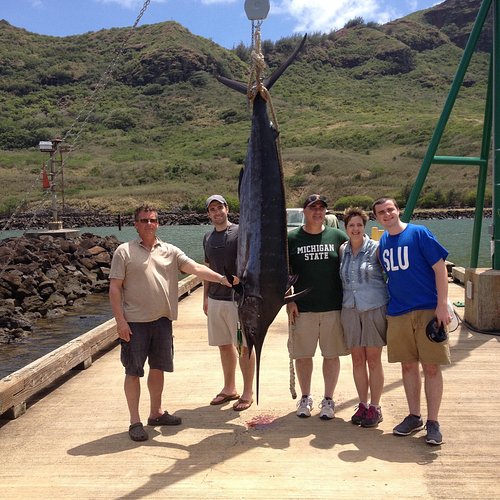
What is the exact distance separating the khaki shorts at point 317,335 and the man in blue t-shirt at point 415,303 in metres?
0.41

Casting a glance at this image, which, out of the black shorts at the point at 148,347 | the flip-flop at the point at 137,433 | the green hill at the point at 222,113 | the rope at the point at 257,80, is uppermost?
the green hill at the point at 222,113

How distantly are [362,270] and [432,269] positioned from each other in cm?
47

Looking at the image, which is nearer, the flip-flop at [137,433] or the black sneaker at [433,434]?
the black sneaker at [433,434]

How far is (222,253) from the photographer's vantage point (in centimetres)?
468

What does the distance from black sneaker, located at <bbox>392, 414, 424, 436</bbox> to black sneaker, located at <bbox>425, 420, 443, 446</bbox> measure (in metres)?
0.15

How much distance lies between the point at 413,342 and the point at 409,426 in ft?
1.80

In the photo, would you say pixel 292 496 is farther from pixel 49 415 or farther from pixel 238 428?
pixel 49 415

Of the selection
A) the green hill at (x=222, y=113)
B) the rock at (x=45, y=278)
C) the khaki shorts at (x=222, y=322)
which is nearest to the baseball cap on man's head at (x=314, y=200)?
the khaki shorts at (x=222, y=322)

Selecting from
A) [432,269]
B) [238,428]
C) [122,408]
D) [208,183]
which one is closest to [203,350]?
[122,408]

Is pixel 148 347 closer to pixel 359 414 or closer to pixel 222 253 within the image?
pixel 222 253

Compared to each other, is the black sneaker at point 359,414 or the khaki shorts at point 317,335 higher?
the khaki shorts at point 317,335

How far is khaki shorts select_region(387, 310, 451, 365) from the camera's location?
3840mm

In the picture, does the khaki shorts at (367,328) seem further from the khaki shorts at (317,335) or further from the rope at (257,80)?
Answer: the rope at (257,80)

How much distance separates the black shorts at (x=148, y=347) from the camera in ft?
13.4
